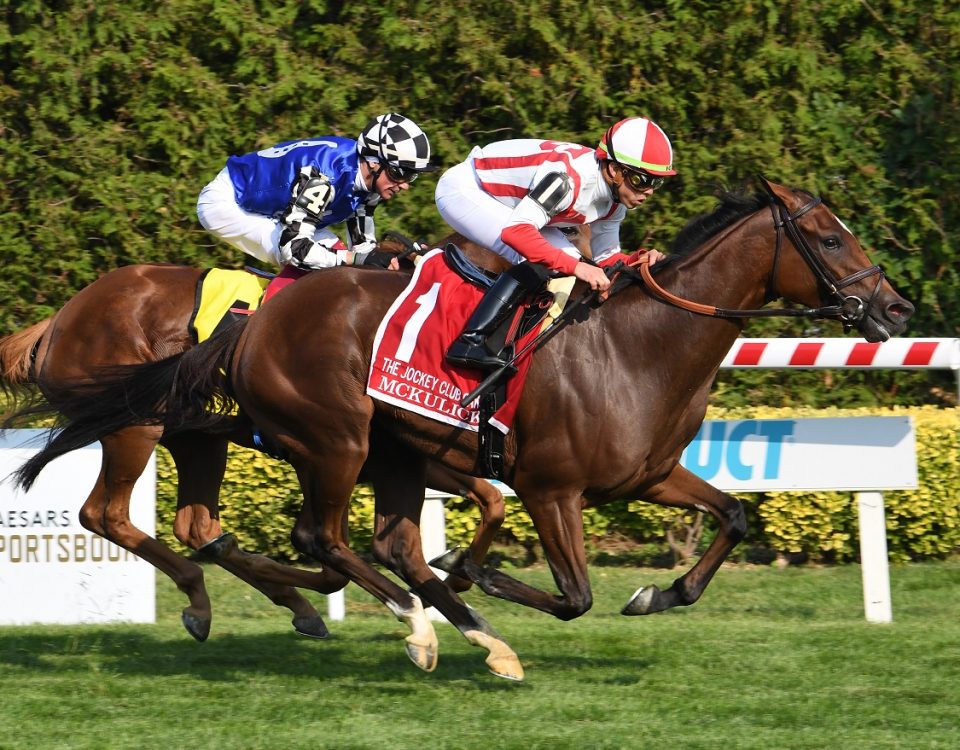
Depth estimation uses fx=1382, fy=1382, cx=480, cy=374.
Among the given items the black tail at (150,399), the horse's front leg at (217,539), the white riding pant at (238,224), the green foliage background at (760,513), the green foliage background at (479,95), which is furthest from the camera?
the green foliage background at (479,95)

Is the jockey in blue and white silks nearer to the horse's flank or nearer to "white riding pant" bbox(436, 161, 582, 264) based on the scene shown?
"white riding pant" bbox(436, 161, 582, 264)

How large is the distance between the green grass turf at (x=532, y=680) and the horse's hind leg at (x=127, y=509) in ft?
1.08

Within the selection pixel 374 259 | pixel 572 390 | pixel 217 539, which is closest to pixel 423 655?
pixel 572 390

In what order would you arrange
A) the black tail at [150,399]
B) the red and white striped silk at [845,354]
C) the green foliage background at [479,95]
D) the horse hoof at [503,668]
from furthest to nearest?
the green foliage background at [479,95] < the red and white striped silk at [845,354] < the black tail at [150,399] < the horse hoof at [503,668]

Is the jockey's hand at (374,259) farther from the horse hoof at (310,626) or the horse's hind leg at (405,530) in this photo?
the horse hoof at (310,626)

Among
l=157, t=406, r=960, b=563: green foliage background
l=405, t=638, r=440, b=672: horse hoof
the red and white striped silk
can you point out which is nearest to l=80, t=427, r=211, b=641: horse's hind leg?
l=405, t=638, r=440, b=672: horse hoof

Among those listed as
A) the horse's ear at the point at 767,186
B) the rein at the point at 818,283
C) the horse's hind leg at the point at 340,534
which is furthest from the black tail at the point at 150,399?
the horse's ear at the point at 767,186

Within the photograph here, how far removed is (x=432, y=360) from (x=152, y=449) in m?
1.63

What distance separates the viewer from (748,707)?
179 inches

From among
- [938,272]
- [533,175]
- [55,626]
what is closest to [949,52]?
[938,272]

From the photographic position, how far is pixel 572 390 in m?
4.75

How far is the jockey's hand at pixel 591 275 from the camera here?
4.74 meters

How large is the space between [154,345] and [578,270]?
6.70 feet

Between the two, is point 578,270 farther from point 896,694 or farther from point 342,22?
point 342,22
